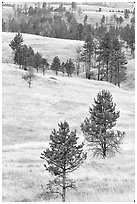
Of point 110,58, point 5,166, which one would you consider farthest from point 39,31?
point 5,166

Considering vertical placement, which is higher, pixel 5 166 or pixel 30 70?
pixel 30 70

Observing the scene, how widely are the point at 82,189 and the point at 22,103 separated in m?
32.6

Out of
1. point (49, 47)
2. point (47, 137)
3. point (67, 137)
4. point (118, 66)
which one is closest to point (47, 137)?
point (47, 137)

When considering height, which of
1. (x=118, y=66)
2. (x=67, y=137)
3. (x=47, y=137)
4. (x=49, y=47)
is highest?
(x=49, y=47)

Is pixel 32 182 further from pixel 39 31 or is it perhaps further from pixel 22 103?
pixel 39 31

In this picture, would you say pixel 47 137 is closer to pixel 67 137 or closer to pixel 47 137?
pixel 47 137

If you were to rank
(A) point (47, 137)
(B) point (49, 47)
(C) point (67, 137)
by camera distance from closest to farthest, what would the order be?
1. (C) point (67, 137)
2. (A) point (47, 137)
3. (B) point (49, 47)

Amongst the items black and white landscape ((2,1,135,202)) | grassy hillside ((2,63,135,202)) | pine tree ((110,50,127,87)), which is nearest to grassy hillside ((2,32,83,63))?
black and white landscape ((2,1,135,202))

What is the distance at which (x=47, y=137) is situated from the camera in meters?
37.2

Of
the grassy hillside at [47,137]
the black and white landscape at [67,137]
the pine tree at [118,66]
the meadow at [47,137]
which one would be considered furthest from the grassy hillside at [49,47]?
the grassy hillside at [47,137]

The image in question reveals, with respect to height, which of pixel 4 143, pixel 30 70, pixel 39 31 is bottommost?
pixel 4 143

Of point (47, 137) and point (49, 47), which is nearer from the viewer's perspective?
point (47, 137)

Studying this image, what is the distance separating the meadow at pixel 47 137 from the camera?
18000mm

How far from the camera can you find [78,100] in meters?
54.9
